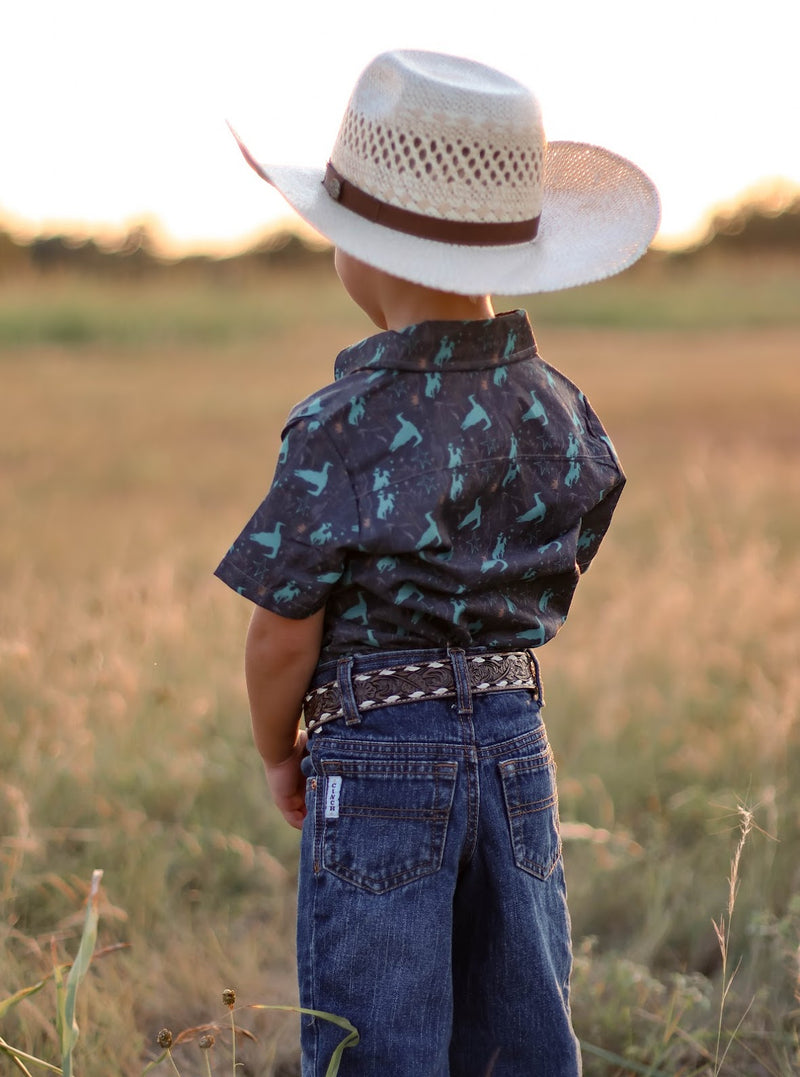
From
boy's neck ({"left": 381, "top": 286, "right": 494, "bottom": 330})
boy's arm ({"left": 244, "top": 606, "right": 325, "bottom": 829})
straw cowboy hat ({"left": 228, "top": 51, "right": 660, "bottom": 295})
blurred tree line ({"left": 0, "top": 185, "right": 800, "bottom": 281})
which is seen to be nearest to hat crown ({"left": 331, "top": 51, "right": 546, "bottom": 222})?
straw cowboy hat ({"left": 228, "top": 51, "right": 660, "bottom": 295})

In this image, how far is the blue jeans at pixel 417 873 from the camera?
4.95ft

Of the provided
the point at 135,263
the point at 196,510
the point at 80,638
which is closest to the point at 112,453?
the point at 196,510

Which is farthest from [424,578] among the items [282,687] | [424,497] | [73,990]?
[73,990]

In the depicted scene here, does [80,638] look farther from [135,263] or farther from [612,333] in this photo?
[135,263]

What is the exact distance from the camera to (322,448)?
1.47 meters

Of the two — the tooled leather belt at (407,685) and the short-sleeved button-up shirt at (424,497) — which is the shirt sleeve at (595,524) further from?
the tooled leather belt at (407,685)

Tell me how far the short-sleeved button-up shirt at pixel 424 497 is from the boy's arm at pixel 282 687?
0.04 m

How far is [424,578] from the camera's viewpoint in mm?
1501

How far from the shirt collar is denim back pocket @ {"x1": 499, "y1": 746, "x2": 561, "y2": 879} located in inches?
21.0

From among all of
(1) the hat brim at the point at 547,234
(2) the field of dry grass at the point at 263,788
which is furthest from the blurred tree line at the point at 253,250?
(1) the hat brim at the point at 547,234

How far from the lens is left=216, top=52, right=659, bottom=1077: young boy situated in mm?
1485

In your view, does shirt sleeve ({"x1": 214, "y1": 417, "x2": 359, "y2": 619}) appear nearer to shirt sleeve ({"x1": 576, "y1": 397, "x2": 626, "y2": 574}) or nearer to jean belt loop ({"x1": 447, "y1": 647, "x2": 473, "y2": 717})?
jean belt loop ({"x1": 447, "y1": 647, "x2": 473, "y2": 717})

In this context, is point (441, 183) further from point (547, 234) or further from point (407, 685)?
point (407, 685)

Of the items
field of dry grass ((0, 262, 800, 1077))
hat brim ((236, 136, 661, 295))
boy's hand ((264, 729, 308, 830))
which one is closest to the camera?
hat brim ((236, 136, 661, 295))
